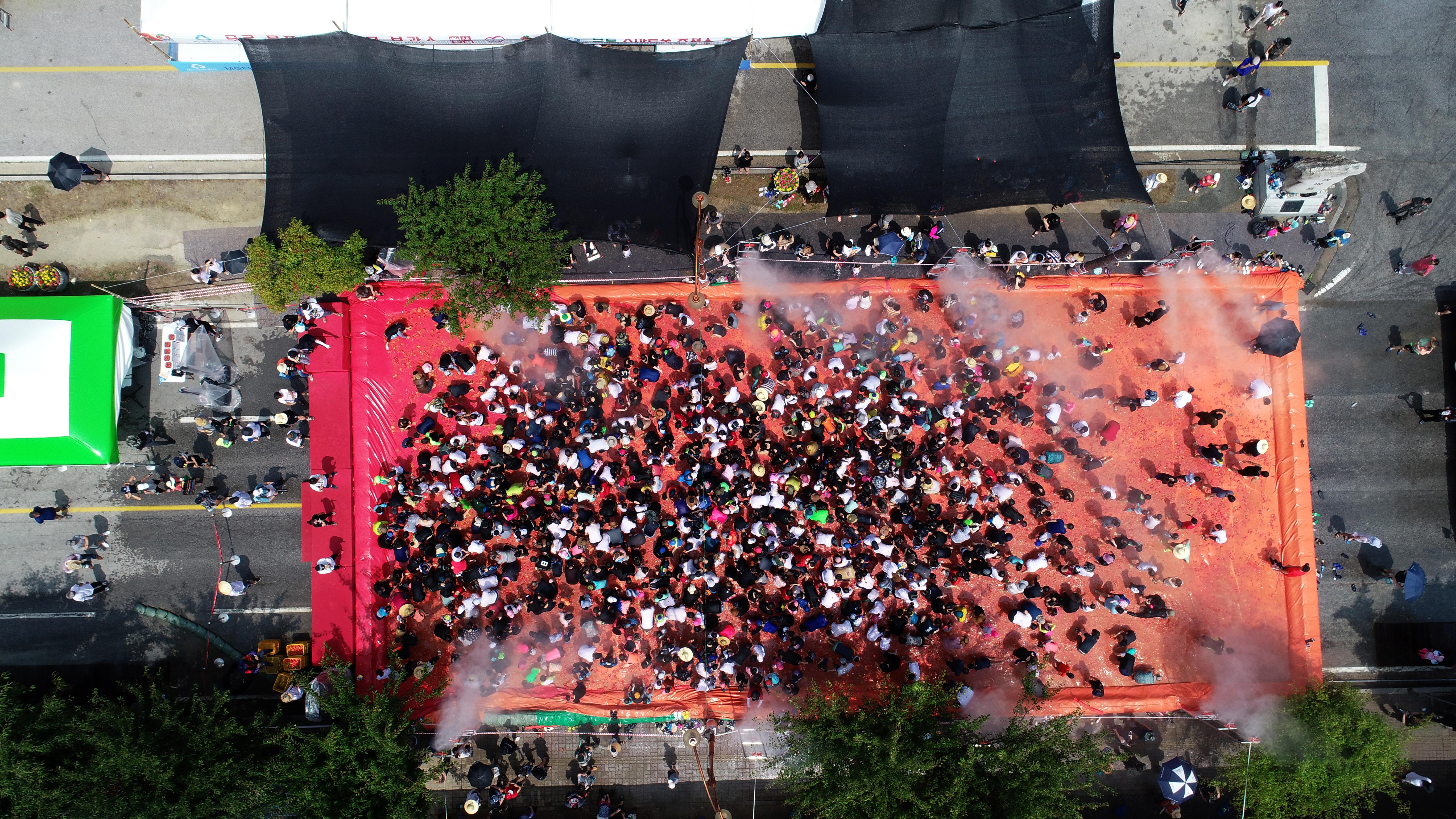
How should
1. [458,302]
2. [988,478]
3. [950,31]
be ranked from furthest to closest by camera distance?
[988,478] → [950,31] → [458,302]

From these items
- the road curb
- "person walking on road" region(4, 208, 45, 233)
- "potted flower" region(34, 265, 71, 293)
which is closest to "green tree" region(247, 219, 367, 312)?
"potted flower" region(34, 265, 71, 293)

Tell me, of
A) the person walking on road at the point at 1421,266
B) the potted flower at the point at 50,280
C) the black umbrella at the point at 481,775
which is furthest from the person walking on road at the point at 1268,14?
the potted flower at the point at 50,280

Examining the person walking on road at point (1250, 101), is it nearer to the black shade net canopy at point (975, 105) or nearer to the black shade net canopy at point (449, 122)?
the black shade net canopy at point (975, 105)

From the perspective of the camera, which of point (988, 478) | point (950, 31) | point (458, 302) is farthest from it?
point (988, 478)

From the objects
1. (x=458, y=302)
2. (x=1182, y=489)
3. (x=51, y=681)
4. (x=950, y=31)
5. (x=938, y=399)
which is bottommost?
(x=51, y=681)

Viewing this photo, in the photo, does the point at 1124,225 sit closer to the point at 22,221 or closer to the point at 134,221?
the point at 134,221

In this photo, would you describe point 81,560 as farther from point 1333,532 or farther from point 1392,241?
point 1392,241

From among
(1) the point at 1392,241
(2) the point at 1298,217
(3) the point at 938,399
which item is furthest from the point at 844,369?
(1) the point at 1392,241
